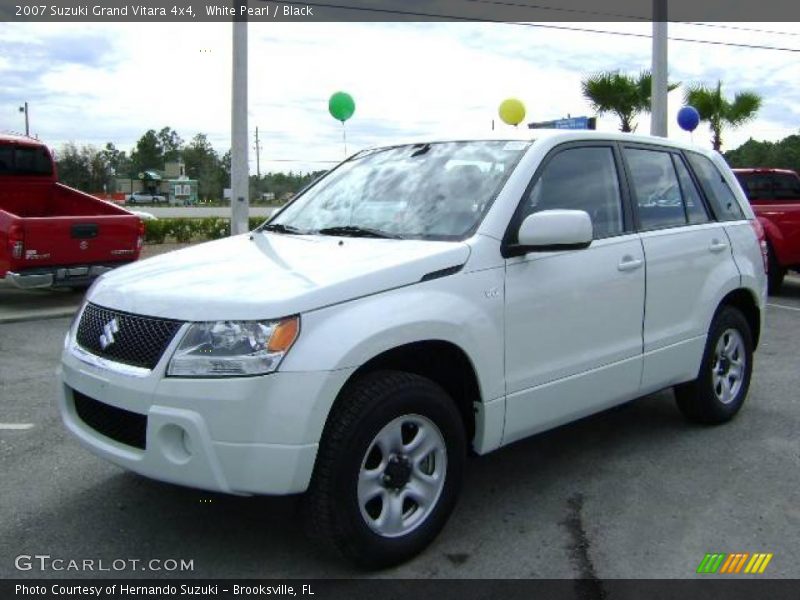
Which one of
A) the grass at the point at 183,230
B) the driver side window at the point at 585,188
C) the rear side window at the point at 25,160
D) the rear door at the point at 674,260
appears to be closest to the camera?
the driver side window at the point at 585,188

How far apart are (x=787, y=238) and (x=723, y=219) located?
6605 millimetres

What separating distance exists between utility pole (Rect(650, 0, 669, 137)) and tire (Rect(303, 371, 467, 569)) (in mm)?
13376

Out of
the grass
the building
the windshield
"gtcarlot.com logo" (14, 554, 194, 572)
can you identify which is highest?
the building

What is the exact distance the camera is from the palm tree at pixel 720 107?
2255 cm

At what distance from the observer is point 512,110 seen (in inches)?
588

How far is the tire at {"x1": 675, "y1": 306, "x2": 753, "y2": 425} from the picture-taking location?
4957 mm

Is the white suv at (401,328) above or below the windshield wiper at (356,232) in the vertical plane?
below

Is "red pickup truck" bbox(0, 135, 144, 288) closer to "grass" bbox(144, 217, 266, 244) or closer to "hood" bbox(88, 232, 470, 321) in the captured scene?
"grass" bbox(144, 217, 266, 244)

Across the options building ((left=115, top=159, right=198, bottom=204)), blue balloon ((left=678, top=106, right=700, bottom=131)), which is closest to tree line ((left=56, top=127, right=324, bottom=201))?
building ((left=115, top=159, right=198, bottom=204))

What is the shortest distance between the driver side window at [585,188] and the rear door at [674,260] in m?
0.18

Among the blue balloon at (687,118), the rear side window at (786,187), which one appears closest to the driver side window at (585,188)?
the rear side window at (786,187)

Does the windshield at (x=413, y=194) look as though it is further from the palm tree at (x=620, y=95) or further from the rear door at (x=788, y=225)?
the palm tree at (x=620, y=95)

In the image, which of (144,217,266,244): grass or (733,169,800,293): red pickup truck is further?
(144,217,266,244): grass
